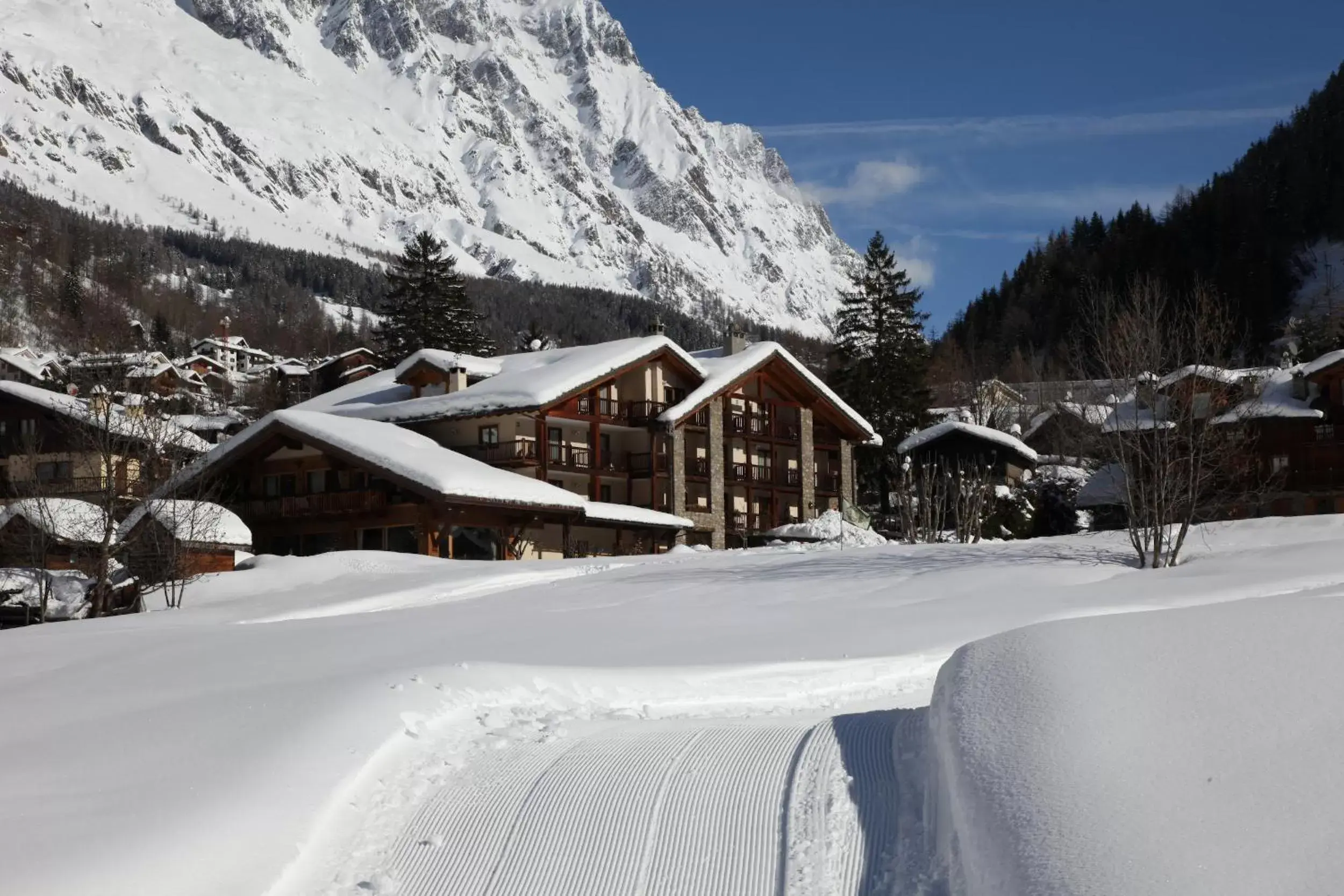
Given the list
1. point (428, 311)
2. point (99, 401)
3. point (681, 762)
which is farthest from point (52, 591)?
point (428, 311)

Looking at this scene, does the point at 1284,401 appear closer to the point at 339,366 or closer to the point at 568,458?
the point at 568,458

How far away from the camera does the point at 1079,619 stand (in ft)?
39.3


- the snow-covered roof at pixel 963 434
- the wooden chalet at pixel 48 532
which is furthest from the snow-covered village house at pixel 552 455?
the wooden chalet at pixel 48 532

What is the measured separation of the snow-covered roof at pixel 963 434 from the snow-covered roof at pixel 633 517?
1241 cm

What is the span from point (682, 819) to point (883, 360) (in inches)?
2257

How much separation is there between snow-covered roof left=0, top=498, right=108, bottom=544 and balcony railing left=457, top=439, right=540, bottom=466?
1278cm

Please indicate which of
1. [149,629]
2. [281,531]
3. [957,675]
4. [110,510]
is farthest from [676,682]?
[281,531]

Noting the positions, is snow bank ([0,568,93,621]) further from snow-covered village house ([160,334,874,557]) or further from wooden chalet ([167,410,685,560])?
snow-covered village house ([160,334,874,557])

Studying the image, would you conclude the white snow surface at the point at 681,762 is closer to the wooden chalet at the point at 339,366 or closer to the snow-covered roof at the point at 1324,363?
the snow-covered roof at the point at 1324,363

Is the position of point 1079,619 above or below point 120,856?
above

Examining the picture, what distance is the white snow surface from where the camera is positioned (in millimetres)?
7402

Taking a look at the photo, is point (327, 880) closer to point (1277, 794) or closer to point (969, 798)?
point (969, 798)

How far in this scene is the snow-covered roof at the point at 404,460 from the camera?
1512 inches

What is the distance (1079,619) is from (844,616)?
813 centimetres
